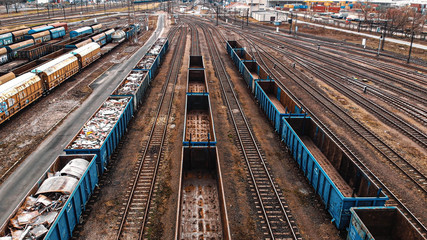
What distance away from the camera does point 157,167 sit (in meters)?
20.8

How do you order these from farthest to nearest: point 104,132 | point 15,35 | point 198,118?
point 15,35
point 198,118
point 104,132

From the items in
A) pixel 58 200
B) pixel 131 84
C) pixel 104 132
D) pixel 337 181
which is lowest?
pixel 337 181

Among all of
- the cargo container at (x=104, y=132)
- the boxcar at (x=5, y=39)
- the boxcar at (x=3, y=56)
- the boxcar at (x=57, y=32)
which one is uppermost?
the boxcar at (x=57, y=32)

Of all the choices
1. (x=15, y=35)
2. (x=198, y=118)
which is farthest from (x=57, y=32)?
(x=198, y=118)

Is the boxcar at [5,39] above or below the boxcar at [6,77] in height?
above

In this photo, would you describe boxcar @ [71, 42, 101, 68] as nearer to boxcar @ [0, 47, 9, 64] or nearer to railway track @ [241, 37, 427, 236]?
boxcar @ [0, 47, 9, 64]

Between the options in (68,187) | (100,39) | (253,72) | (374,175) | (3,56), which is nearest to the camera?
(68,187)

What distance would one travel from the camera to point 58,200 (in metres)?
14.1

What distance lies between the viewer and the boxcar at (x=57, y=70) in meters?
34.3

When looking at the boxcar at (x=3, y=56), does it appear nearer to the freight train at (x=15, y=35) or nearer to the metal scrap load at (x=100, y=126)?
the freight train at (x=15, y=35)

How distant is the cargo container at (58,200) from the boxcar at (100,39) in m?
49.6

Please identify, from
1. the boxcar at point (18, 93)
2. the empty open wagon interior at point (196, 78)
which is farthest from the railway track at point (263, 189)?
the boxcar at point (18, 93)

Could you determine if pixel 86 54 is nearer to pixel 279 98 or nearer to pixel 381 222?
pixel 279 98

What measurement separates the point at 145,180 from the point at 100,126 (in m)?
6.03
